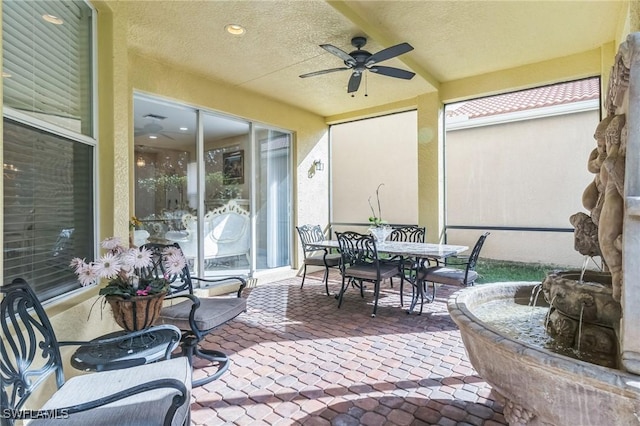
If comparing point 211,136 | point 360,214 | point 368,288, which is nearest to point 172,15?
point 211,136

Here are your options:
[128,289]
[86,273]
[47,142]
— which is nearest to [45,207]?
[47,142]

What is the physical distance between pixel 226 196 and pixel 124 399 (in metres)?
3.73

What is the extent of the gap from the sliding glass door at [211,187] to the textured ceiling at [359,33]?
0.76m

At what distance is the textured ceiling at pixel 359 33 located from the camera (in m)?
2.97

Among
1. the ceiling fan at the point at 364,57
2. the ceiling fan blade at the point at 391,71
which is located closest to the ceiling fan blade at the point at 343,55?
the ceiling fan at the point at 364,57

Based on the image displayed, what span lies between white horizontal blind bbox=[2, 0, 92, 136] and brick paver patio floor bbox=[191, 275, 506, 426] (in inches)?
77.0

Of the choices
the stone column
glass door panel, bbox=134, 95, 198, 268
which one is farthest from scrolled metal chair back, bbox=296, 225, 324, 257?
the stone column

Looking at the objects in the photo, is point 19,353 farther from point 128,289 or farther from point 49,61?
point 49,61

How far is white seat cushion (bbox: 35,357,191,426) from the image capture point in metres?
1.24

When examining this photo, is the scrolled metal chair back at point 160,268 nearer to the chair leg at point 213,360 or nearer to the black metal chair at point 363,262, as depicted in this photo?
the chair leg at point 213,360

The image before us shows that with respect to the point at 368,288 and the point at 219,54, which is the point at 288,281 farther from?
the point at 219,54

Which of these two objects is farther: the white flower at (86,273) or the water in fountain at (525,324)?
the white flower at (86,273)

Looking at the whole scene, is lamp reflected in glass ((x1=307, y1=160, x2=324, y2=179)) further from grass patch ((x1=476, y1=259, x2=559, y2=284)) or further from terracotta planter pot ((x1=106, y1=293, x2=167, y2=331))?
terracotta planter pot ((x1=106, y1=293, x2=167, y2=331))

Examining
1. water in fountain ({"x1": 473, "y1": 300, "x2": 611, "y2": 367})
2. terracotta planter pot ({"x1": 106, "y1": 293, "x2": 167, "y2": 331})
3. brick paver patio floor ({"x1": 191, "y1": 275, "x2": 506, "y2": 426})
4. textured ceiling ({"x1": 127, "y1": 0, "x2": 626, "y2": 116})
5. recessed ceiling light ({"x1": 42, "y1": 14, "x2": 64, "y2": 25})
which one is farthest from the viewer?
textured ceiling ({"x1": 127, "y1": 0, "x2": 626, "y2": 116})
